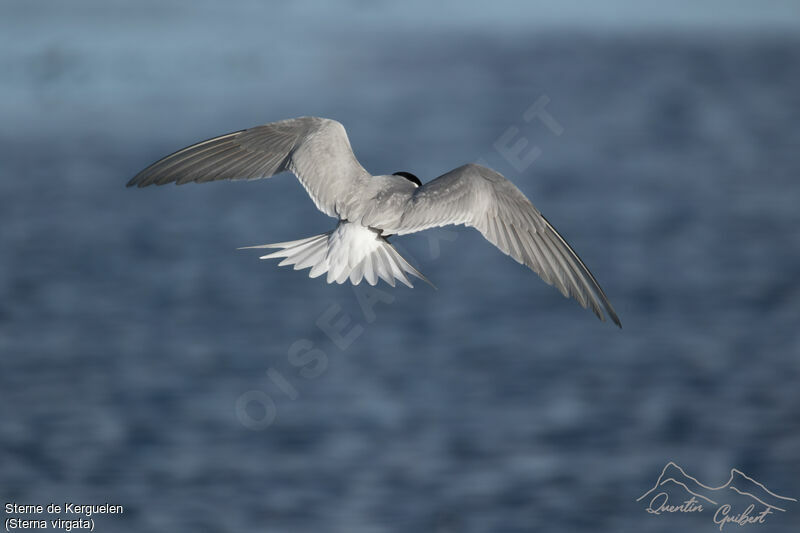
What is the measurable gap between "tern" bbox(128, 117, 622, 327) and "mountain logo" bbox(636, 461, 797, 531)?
772 centimetres

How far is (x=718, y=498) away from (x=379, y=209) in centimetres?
858

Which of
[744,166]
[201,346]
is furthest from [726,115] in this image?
[201,346]

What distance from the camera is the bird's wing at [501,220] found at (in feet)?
16.2

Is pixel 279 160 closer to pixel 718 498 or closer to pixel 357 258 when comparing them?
pixel 357 258

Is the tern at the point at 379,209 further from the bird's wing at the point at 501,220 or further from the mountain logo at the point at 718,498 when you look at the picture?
the mountain logo at the point at 718,498

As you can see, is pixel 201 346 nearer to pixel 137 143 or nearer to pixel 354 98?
pixel 137 143

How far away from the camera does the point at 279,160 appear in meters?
5.52

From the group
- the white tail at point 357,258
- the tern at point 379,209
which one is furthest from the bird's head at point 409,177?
the white tail at point 357,258

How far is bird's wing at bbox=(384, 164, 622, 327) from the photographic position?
4930 mm

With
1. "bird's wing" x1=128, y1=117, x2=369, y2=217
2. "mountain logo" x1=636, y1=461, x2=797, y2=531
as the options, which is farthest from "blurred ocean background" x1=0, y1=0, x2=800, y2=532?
"bird's wing" x1=128, y1=117, x2=369, y2=217

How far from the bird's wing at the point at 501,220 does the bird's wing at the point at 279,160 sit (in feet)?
1.39

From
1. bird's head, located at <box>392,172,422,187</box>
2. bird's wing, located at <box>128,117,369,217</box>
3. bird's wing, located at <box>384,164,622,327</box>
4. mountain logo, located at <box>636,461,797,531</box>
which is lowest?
bird's wing, located at <box>384,164,622,327</box>

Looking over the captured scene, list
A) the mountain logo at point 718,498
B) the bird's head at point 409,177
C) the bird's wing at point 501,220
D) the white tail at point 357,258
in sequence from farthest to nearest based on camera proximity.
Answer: the mountain logo at point 718,498 → the bird's head at point 409,177 → the white tail at point 357,258 → the bird's wing at point 501,220

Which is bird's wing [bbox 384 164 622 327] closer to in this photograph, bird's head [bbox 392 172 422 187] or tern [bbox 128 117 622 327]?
tern [bbox 128 117 622 327]
